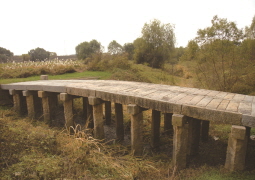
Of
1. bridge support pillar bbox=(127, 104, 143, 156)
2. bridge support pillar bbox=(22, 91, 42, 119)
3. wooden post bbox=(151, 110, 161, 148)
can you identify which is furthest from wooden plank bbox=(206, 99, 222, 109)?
bridge support pillar bbox=(22, 91, 42, 119)

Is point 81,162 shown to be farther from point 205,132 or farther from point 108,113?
point 108,113

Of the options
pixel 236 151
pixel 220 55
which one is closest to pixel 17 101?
pixel 236 151

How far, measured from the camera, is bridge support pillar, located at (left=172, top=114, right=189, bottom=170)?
3744 millimetres

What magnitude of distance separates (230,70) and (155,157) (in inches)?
234

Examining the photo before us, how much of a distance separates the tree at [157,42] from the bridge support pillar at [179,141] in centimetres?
2145

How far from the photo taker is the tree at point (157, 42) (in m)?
24.4

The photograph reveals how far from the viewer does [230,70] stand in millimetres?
8422

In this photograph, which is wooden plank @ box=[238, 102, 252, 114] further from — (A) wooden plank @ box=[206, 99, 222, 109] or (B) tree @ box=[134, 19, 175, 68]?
(B) tree @ box=[134, 19, 175, 68]

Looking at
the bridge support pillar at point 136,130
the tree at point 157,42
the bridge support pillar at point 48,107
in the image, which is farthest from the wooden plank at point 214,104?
the tree at point 157,42

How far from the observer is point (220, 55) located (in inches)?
329

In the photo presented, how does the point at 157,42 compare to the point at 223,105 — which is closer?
the point at 223,105

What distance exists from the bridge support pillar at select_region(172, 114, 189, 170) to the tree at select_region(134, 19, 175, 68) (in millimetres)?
21454

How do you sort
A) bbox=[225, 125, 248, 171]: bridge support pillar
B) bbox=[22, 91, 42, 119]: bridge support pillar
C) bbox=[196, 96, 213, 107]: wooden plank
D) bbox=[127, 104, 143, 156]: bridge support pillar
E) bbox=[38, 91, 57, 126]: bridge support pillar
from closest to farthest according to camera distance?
bbox=[225, 125, 248, 171]: bridge support pillar → bbox=[196, 96, 213, 107]: wooden plank → bbox=[127, 104, 143, 156]: bridge support pillar → bbox=[38, 91, 57, 126]: bridge support pillar → bbox=[22, 91, 42, 119]: bridge support pillar

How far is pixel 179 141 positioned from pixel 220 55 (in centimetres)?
606
